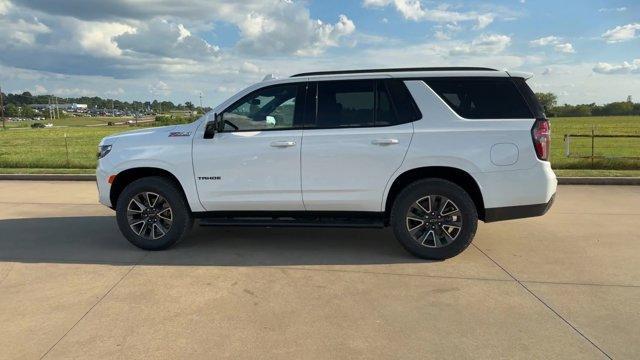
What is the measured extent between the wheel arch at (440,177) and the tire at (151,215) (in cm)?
227

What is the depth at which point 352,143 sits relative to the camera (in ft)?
17.1

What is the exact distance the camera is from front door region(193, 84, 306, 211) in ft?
17.6

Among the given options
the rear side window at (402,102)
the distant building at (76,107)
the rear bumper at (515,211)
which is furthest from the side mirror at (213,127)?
the distant building at (76,107)

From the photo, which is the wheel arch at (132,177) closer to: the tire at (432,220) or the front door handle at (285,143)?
the front door handle at (285,143)

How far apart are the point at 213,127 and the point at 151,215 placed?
1.26 m

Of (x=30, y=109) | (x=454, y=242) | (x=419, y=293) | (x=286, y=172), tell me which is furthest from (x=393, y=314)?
(x=30, y=109)

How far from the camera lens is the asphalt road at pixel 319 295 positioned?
11.4 feet

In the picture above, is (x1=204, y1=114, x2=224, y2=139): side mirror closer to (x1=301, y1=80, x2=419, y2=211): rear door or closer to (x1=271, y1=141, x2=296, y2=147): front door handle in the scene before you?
(x1=271, y1=141, x2=296, y2=147): front door handle

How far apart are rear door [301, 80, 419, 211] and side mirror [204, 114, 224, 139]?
92 centimetres

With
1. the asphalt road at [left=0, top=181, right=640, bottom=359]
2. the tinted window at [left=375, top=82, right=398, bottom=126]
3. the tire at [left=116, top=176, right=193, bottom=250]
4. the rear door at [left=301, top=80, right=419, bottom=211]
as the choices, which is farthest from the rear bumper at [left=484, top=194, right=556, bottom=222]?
the tire at [left=116, top=176, right=193, bottom=250]

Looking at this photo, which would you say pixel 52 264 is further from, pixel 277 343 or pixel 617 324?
pixel 617 324

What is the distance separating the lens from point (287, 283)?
15.4ft

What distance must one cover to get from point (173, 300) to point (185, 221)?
1.49m

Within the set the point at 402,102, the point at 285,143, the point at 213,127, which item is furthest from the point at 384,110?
the point at 213,127
